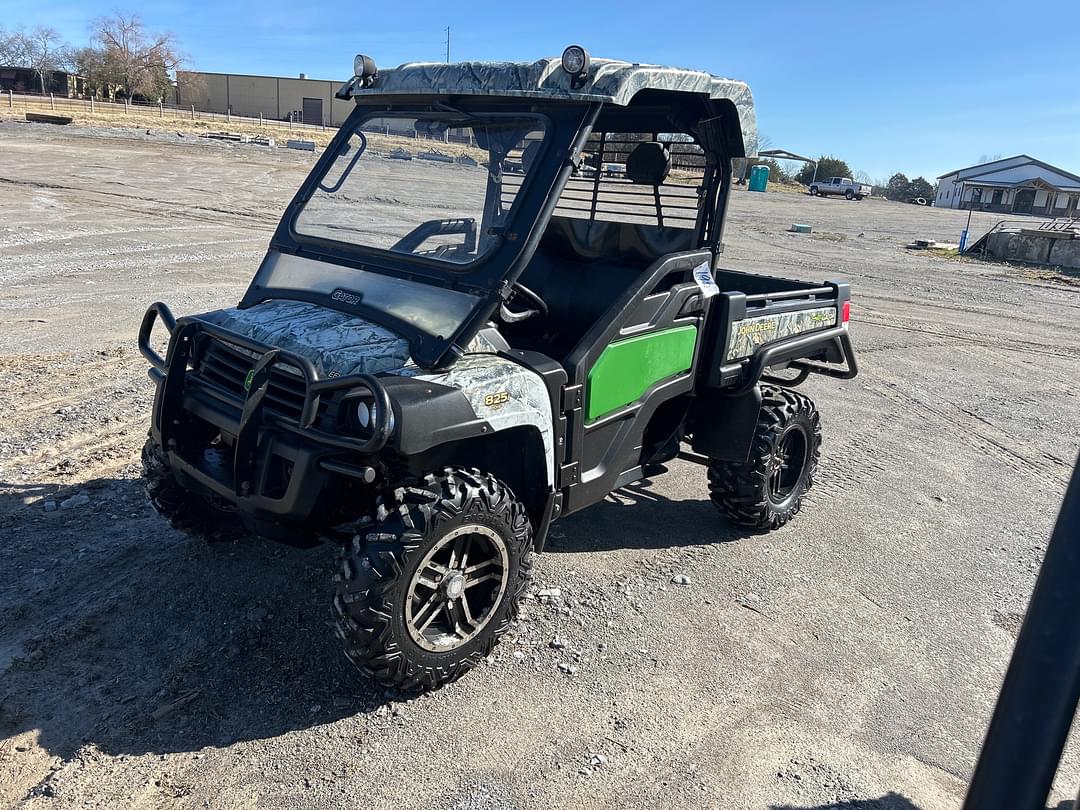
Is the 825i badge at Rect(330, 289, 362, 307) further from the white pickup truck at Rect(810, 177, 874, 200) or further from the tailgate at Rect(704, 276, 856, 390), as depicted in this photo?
the white pickup truck at Rect(810, 177, 874, 200)

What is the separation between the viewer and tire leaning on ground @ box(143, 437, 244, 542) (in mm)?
3586

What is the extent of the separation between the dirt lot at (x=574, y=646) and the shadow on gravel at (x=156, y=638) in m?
0.01

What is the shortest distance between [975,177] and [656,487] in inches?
2732

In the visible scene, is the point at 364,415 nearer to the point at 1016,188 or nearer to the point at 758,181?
the point at 758,181

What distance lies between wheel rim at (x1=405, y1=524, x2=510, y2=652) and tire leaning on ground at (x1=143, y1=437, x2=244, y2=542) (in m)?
1.12

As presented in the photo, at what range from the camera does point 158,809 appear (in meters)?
2.53

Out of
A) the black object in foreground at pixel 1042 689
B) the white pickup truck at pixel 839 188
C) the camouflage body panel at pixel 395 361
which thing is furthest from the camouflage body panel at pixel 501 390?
the white pickup truck at pixel 839 188

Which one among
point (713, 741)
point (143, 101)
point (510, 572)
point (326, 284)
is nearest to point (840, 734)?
point (713, 741)

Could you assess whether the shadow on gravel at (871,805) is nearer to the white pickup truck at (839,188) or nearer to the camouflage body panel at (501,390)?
the camouflage body panel at (501,390)

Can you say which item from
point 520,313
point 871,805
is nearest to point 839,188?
point 520,313

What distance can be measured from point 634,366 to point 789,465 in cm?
168

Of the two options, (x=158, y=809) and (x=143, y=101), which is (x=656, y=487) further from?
(x=143, y=101)

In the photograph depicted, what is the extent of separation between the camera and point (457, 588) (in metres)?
3.01

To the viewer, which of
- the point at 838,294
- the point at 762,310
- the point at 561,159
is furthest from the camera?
the point at 838,294
